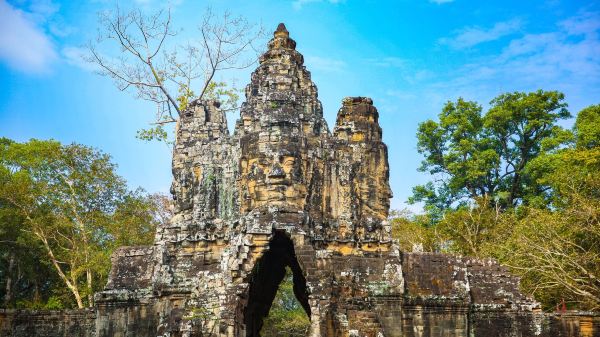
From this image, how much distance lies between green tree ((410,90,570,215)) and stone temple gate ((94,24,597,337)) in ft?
45.3

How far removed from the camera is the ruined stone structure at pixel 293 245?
1104 centimetres

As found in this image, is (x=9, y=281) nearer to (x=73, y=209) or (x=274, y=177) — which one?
(x=73, y=209)

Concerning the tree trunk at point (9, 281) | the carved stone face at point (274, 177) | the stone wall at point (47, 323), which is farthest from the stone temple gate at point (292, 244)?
the tree trunk at point (9, 281)

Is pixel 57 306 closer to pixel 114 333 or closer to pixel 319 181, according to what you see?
pixel 114 333

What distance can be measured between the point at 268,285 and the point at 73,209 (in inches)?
424

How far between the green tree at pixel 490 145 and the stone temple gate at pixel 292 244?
544 inches

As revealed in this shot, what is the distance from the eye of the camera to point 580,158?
64.2ft

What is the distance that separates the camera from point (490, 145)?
1075 inches

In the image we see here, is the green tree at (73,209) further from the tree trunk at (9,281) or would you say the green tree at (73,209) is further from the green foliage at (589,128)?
the green foliage at (589,128)

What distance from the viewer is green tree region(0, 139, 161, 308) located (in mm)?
22281

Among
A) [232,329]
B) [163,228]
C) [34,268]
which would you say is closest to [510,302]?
[232,329]

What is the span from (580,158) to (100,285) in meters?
16.4

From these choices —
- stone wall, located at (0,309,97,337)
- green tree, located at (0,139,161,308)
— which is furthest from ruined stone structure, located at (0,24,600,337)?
green tree, located at (0,139,161,308)

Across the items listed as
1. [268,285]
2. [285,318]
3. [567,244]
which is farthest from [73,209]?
[567,244]
